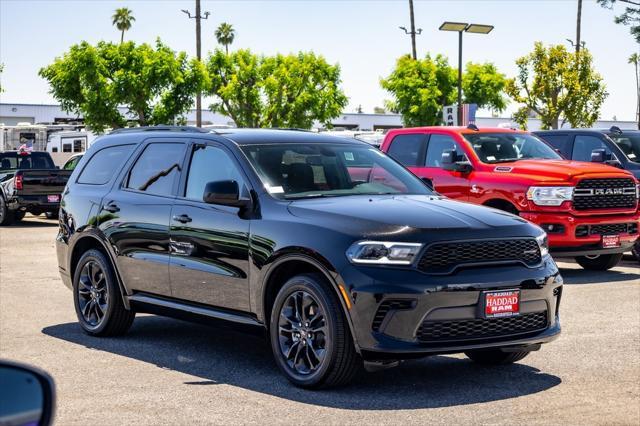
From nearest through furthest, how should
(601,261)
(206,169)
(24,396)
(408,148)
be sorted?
1. (24,396)
2. (206,169)
3. (601,261)
4. (408,148)

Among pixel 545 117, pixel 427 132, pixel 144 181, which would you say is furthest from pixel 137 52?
pixel 144 181

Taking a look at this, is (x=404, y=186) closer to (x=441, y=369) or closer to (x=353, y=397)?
(x=441, y=369)

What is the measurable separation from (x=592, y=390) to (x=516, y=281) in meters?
0.86

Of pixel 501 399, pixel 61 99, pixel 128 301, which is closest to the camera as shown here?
pixel 501 399

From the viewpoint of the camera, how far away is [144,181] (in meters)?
9.02

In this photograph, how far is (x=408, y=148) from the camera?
615 inches

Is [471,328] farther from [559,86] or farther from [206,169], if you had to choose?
[559,86]

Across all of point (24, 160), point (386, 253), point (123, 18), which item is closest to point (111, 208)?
point (386, 253)

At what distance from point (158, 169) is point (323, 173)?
5.20 ft

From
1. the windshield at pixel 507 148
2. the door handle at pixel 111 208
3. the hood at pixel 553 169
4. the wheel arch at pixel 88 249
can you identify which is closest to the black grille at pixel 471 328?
the wheel arch at pixel 88 249

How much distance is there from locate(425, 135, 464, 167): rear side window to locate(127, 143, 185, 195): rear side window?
6567mm

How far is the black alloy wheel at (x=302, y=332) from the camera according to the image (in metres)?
6.88

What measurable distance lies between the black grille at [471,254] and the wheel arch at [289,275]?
21.1 inches

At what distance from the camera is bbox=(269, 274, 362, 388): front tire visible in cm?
670
